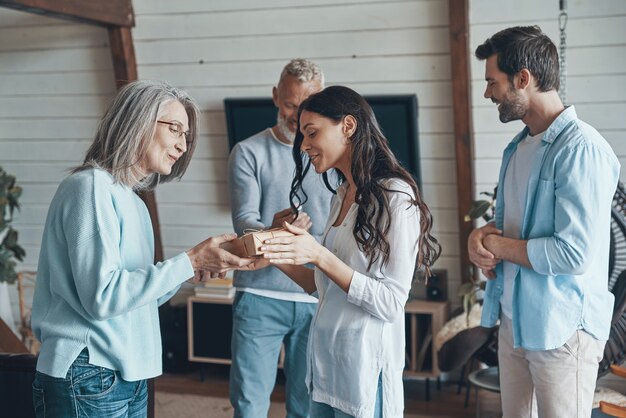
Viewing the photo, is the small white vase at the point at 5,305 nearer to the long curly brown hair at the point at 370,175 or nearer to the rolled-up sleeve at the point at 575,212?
the long curly brown hair at the point at 370,175

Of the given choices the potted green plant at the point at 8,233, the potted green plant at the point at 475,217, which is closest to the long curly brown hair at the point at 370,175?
the potted green plant at the point at 475,217

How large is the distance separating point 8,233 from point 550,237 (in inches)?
152

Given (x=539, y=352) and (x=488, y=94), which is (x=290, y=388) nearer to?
(x=539, y=352)

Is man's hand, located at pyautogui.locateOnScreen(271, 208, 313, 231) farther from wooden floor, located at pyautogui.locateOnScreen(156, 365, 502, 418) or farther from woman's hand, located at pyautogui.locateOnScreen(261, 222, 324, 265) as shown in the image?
wooden floor, located at pyautogui.locateOnScreen(156, 365, 502, 418)

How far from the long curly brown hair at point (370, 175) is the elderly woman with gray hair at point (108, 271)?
370mm

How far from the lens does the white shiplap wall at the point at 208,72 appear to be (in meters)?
4.46

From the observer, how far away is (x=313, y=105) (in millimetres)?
2234

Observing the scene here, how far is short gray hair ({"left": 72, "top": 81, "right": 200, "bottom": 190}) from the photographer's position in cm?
198

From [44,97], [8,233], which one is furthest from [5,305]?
→ [44,97]

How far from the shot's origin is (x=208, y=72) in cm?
486

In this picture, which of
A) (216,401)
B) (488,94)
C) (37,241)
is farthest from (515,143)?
(37,241)

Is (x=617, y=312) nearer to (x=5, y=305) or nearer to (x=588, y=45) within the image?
(x=588, y=45)

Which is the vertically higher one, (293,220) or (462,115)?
(462,115)

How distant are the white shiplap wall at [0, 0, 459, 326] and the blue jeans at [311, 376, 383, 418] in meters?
2.61
